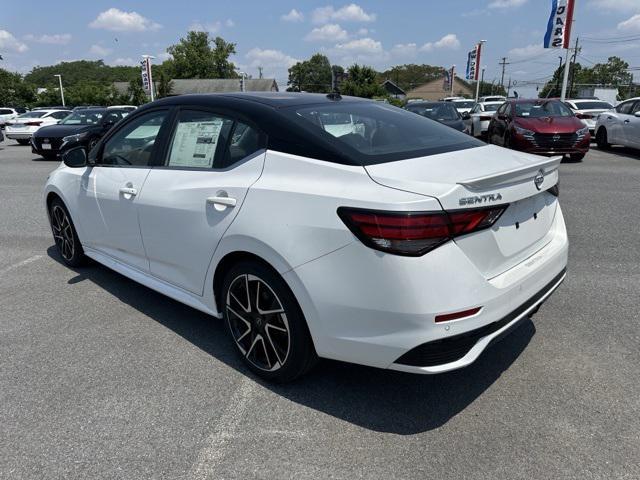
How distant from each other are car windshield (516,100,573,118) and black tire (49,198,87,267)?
11.4m

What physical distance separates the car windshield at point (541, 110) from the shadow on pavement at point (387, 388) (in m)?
10.8

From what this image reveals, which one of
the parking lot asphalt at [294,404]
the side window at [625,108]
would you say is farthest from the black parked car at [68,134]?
the side window at [625,108]

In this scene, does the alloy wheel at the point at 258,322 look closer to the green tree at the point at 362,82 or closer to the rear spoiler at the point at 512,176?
the rear spoiler at the point at 512,176

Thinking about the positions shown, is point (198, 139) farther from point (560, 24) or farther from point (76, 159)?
point (560, 24)

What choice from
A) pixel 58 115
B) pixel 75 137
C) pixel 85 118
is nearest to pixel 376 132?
pixel 75 137

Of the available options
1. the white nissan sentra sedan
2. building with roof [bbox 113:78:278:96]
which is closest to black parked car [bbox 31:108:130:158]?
the white nissan sentra sedan

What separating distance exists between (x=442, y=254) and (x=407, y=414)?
96 cm

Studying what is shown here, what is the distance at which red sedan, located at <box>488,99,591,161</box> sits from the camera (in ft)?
39.8

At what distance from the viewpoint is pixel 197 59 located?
323 ft

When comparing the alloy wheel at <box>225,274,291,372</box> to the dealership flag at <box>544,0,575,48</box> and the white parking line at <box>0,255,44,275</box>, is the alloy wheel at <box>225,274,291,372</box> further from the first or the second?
the dealership flag at <box>544,0,575,48</box>

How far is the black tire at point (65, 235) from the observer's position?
4.83 metres

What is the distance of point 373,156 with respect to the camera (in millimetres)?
2693

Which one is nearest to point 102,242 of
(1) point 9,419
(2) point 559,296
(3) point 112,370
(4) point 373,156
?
(3) point 112,370

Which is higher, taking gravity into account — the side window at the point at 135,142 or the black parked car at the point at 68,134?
the side window at the point at 135,142
